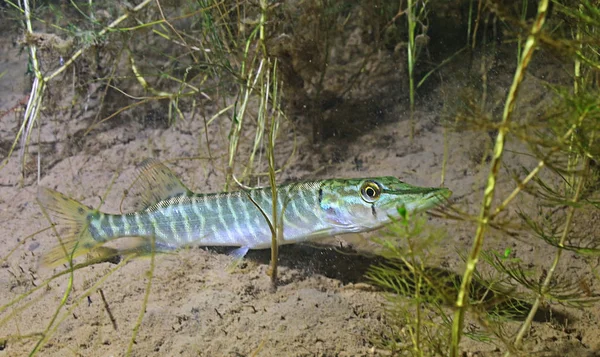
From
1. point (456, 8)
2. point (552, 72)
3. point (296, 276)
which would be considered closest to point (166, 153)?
point (296, 276)

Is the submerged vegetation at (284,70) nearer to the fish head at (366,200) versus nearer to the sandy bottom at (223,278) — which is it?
the sandy bottom at (223,278)

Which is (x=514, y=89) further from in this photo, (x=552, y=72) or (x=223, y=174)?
(x=552, y=72)

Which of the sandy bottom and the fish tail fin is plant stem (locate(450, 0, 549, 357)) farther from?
the fish tail fin

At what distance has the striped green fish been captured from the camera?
13.1 feet

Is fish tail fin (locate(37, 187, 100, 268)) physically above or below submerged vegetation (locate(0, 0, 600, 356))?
below

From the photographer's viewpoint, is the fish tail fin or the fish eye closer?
the fish eye

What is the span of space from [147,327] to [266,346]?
36.6 inches

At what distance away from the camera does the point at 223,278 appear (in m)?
4.02

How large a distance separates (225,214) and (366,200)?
1383 millimetres

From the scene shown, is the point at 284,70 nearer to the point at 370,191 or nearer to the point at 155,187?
the point at 155,187

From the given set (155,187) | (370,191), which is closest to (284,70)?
(155,187)

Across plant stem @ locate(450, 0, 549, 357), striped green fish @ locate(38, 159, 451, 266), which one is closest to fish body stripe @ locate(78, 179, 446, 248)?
striped green fish @ locate(38, 159, 451, 266)

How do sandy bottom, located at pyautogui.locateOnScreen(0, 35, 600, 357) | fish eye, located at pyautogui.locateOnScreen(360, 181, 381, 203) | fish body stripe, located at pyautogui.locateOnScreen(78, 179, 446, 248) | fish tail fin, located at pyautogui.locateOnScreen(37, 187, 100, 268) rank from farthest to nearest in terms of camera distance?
fish tail fin, located at pyautogui.locateOnScreen(37, 187, 100, 268) → fish body stripe, located at pyautogui.locateOnScreen(78, 179, 446, 248) → fish eye, located at pyautogui.locateOnScreen(360, 181, 381, 203) → sandy bottom, located at pyautogui.locateOnScreen(0, 35, 600, 357)

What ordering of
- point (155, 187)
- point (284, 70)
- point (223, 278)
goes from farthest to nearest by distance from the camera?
point (284, 70) < point (155, 187) < point (223, 278)
